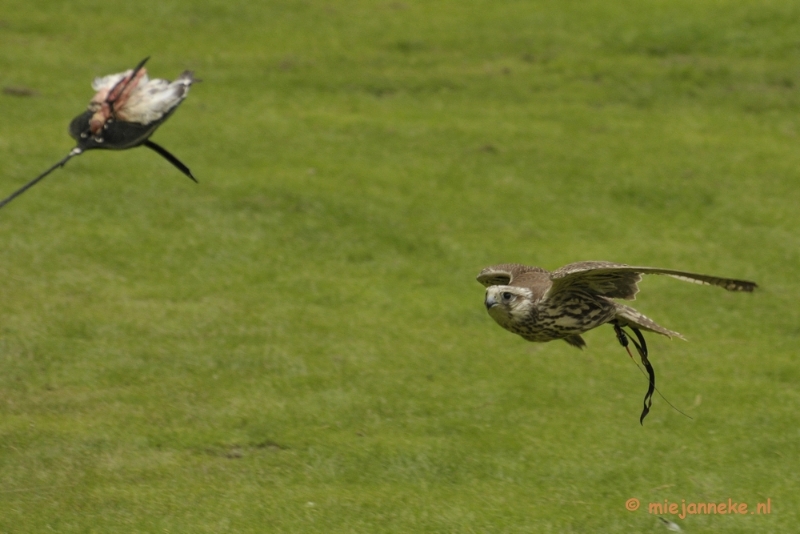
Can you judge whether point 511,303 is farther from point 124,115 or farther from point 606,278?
point 124,115

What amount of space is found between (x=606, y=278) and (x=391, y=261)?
21.7 ft

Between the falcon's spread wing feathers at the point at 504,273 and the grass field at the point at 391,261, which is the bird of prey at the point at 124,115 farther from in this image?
the grass field at the point at 391,261

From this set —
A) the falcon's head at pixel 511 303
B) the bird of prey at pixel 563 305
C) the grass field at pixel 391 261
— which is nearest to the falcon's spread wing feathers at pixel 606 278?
the bird of prey at pixel 563 305

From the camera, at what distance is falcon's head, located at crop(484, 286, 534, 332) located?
258 inches

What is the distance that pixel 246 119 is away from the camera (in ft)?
53.2

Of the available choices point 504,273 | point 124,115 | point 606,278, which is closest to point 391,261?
point 504,273

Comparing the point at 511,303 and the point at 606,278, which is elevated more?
the point at 606,278

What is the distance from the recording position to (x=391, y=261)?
13.0 metres

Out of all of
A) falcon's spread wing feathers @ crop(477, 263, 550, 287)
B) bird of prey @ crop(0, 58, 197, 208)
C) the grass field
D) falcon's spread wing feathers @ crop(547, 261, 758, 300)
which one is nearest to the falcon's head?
falcon's spread wing feathers @ crop(547, 261, 758, 300)

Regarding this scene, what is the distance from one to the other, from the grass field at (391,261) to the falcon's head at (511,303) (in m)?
2.28

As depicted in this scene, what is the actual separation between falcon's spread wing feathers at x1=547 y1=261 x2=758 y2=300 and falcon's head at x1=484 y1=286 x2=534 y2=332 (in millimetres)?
166

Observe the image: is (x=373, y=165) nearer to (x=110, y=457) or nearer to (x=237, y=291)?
(x=237, y=291)

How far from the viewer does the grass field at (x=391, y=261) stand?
890cm

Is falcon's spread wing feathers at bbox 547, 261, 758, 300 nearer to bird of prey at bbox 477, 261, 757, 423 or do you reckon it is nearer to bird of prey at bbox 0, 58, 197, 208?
bird of prey at bbox 477, 261, 757, 423
